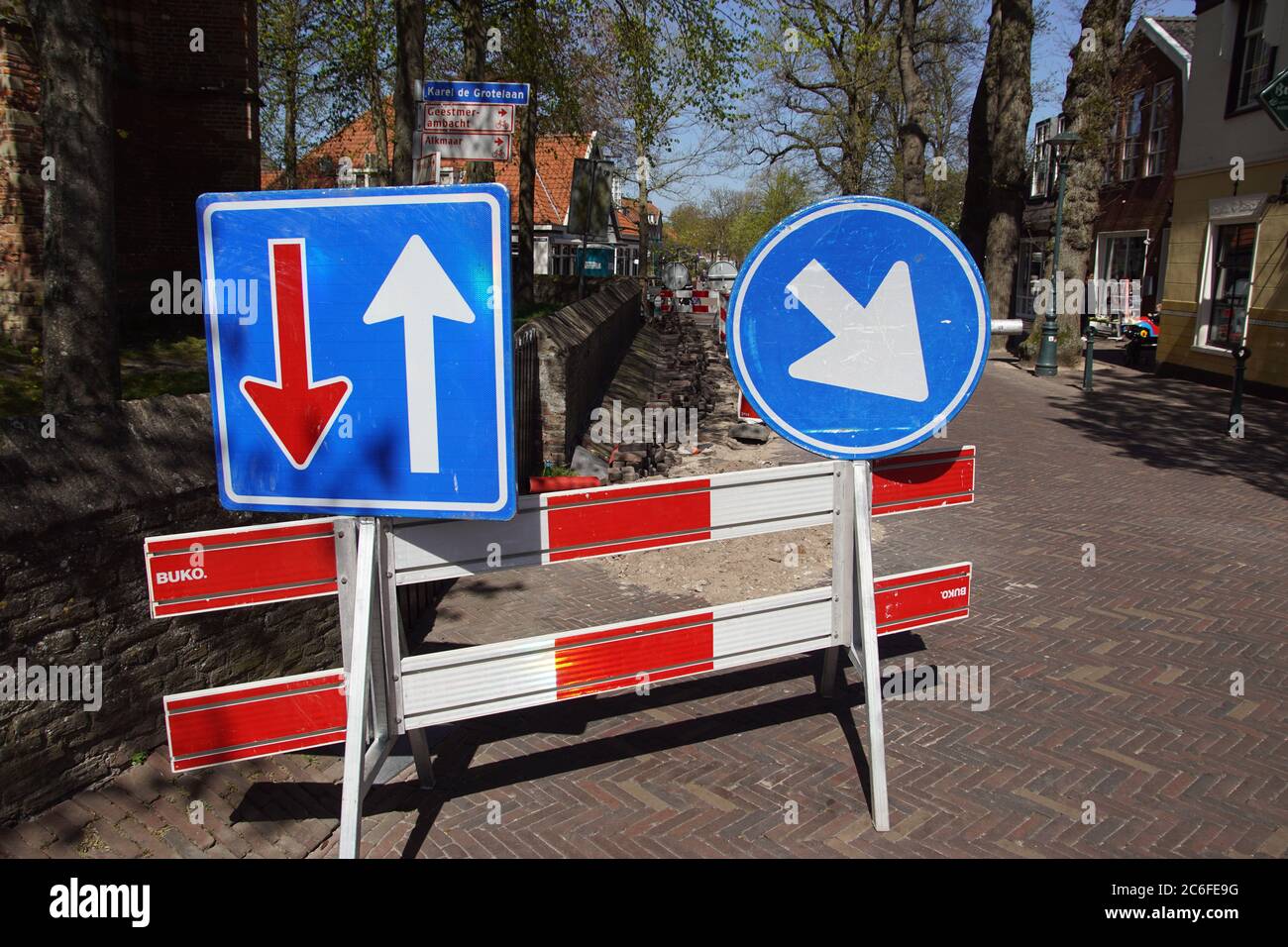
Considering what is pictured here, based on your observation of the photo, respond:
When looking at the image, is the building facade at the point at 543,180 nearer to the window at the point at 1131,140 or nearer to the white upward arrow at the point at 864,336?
the window at the point at 1131,140

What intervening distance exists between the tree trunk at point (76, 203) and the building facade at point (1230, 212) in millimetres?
16989

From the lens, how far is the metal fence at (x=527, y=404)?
26.1 ft

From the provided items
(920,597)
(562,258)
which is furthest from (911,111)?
(562,258)

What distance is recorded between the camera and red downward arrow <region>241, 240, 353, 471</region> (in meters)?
2.87

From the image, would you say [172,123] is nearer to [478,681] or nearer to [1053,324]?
[478,681]

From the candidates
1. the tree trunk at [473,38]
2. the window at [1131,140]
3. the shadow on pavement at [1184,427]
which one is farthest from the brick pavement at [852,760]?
the window at [1131,140]

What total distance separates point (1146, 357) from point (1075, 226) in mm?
4194

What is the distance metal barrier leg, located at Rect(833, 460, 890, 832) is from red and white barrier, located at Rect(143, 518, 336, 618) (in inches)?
75.7

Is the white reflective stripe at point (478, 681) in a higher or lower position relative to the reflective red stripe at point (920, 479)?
lower

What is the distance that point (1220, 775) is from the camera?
3.97 m

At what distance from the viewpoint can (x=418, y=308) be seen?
282cm

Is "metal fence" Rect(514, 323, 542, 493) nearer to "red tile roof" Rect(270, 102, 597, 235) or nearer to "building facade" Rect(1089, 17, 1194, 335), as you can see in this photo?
"building facade" Rect(1089, 17, 1194, 335)

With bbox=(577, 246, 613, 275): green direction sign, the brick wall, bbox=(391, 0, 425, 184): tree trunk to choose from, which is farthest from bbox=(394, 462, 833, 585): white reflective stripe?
bbox=(577, 246, 613, 275): green direction sign

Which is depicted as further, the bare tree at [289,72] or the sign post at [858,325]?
the bare tree at [289,72]
